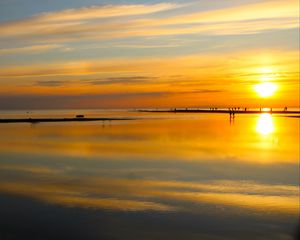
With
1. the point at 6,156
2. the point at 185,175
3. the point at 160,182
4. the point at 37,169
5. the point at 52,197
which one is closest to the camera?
the point at 52,197

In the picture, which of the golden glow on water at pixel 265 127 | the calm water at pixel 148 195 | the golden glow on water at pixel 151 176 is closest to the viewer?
the calm water at pixel 148 195

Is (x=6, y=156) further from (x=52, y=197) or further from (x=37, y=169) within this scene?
(x=52, y=197)

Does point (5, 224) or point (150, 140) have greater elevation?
point (150, 140)

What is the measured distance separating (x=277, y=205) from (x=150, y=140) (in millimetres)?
29045

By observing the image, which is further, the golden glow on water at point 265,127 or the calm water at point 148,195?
the golden glow on water at point 265,127

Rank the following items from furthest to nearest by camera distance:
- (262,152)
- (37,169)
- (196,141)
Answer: (196,141) → (262,152) → (37,169)

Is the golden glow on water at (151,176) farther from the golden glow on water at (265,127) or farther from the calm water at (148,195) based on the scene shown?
the golden glow on water at (265,127)

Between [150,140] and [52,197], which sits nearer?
[52,197]

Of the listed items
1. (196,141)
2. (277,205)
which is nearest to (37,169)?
(277,205)

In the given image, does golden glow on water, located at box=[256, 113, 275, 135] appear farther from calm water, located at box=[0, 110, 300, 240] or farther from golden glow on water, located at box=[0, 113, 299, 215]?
calm water, located at box=[0, 110, 300, 240]

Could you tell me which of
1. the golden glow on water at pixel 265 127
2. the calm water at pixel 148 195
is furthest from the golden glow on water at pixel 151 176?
the golden glow on water at pixel 265 127

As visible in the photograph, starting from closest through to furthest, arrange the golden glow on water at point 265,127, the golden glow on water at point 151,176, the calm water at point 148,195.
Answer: the calm water at point 148,195 < the golden glow on water at point 151,176 < the golden glow on water at point 265,127

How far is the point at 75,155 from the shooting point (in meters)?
32.1

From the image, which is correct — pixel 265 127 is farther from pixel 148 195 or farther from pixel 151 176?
pixel 148 195
